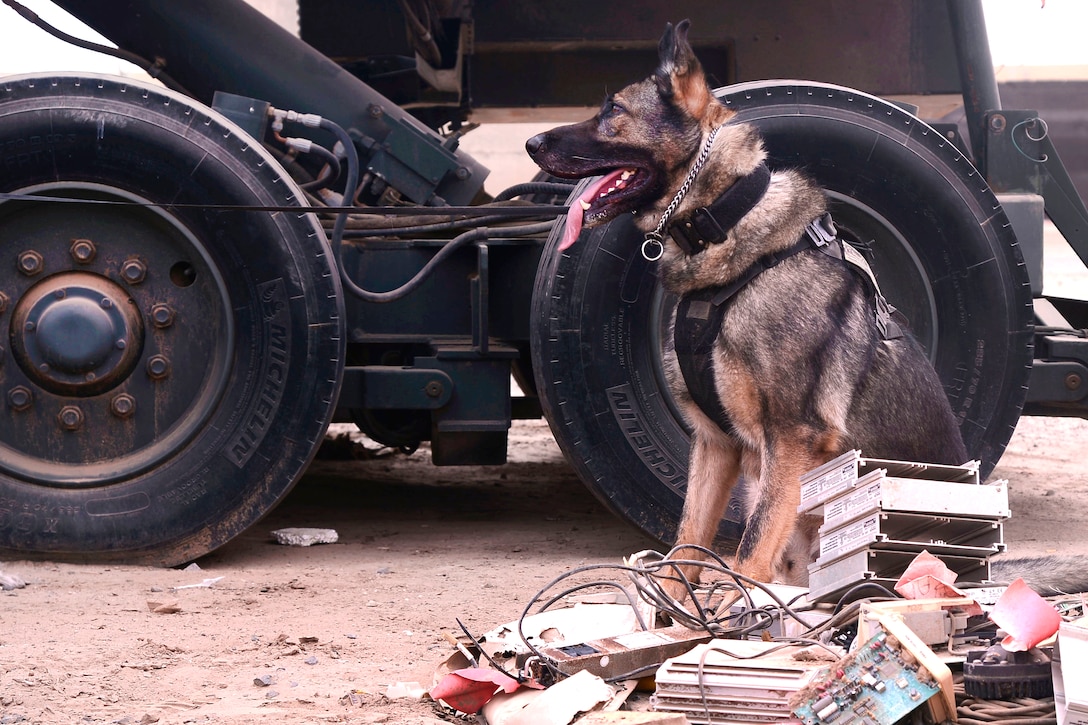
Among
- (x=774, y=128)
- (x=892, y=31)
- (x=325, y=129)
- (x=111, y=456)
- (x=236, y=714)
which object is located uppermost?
(x=892, y=31)

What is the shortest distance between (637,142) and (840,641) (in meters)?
1.65

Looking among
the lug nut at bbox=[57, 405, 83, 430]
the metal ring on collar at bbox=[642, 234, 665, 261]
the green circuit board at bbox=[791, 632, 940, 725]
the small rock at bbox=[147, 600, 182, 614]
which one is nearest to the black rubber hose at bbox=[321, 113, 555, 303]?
the metal ring on collar at bbox=[642, 234, 665, 261]

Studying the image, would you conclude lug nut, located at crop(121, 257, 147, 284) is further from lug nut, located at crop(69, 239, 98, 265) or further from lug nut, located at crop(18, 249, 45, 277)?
lug nut, located at crop(18, 249, 45, 277)

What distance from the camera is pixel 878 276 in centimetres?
445

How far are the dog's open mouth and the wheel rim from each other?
1.41 metres

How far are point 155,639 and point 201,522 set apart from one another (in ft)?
2.69

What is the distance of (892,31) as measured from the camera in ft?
18.9

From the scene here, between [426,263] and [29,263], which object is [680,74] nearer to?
[426,263]

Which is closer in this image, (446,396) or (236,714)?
(236,714)

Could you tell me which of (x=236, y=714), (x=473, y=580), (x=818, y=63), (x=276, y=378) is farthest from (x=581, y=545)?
(x=818, y=63)

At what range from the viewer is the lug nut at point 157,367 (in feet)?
14.0

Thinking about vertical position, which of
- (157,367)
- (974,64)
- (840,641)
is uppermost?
(974,64)

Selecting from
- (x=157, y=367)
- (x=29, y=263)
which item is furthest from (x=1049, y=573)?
(x=29, y=263)

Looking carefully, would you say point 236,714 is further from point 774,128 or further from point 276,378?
point 774,128
